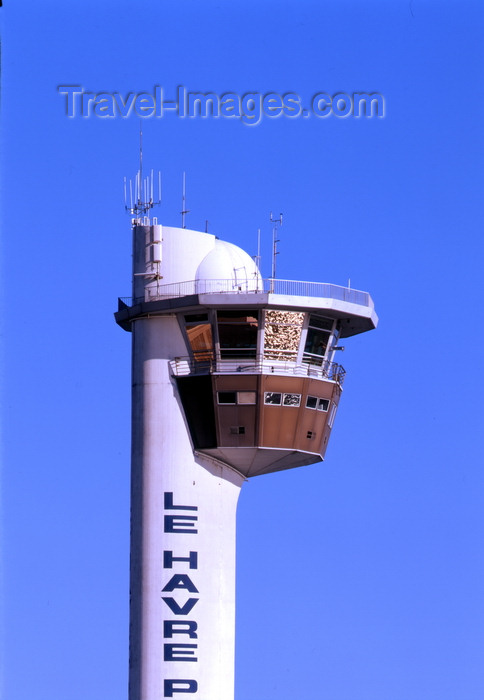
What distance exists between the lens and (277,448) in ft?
228

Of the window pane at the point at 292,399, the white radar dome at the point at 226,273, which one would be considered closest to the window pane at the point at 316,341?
Answer: the window pane at the point at 292,399

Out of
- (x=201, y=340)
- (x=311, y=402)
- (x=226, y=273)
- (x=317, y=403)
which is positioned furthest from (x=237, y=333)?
(x=317, y=403)

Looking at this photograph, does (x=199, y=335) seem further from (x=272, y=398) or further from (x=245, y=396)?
(x=272, y=398)

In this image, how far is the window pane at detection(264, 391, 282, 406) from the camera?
6888 centimetres

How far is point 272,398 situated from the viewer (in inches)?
2719

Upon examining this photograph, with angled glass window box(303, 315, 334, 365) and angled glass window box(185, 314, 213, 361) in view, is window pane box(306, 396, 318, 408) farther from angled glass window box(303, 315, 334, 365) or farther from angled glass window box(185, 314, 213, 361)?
angled glass window box(185, 314, 213, 361)

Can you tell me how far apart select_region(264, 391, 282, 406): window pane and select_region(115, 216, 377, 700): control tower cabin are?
4.1 inches

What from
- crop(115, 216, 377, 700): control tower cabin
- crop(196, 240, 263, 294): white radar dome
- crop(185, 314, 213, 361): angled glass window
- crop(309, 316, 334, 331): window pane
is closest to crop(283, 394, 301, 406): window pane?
crop(115, 216, 377, 700): control tower cabin

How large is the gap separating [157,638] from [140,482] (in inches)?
286

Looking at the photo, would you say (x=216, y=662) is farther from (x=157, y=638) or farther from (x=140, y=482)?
(x=140, y=482)

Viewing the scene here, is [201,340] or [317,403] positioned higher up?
[201,340]

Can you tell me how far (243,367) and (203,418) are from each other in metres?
3.03

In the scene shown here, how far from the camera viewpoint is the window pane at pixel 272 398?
68875 mm

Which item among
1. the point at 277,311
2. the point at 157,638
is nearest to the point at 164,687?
the point at 157,638
